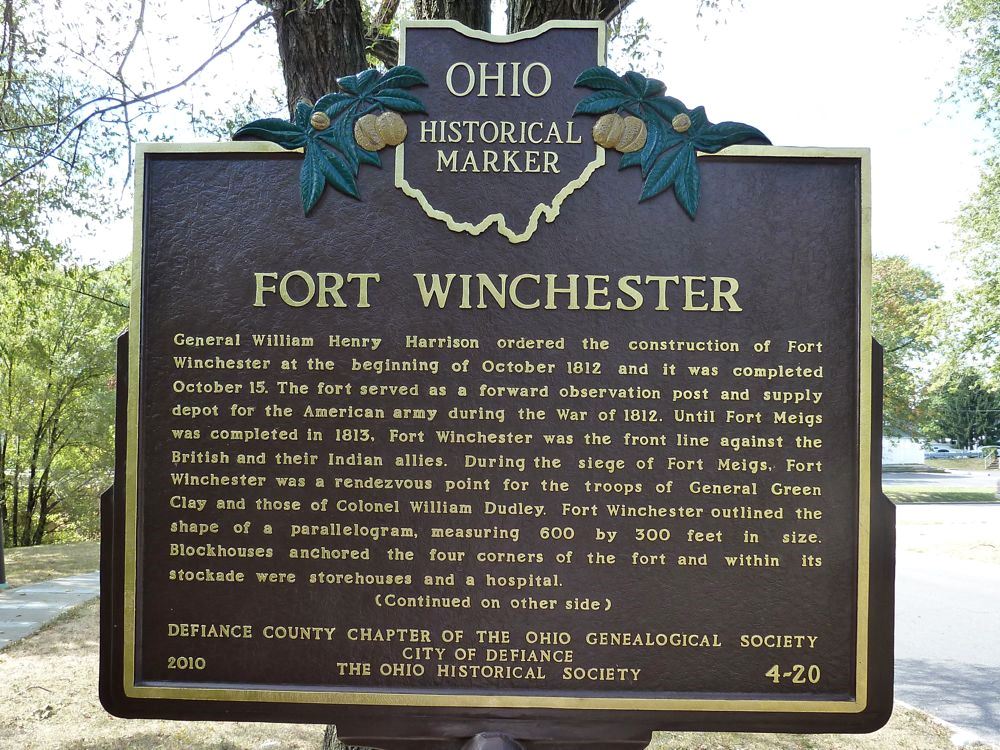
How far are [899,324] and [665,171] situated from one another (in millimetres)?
31710

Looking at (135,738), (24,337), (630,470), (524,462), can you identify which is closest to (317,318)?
(524,462)

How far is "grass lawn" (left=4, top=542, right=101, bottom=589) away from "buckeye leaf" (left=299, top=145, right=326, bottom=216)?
35.4 ft

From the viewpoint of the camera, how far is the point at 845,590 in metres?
2.74

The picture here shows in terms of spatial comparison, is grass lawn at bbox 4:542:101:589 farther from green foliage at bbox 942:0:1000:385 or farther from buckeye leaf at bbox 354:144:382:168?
green foliage at bbox 942:0:1000:385

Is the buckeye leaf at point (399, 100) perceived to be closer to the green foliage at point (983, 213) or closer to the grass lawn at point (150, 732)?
the grass lawn at point (150, 732)

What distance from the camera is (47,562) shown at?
13.1 meters

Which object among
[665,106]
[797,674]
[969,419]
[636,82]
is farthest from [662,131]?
[969,419]

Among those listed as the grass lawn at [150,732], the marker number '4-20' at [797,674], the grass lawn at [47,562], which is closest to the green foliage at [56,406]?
the grass lawn at [47,562]

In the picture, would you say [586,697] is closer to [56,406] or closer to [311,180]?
[311,180]

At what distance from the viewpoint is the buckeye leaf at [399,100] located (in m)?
2.86

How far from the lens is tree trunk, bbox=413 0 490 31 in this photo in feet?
13.4

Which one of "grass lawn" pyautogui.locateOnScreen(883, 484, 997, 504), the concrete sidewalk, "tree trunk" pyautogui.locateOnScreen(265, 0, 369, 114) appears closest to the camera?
"tree trunk" pyautogui.locateOnScreen(265, 0, 369, 114)

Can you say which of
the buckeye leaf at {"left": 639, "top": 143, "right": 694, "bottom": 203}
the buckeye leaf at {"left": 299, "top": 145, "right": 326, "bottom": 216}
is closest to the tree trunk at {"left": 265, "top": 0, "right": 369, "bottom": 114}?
the buckeye leaf at {"left": 299, "top": 145, "right": 326, "bottom": 216}

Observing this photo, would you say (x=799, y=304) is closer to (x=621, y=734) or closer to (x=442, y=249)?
(x=442, y=249)
